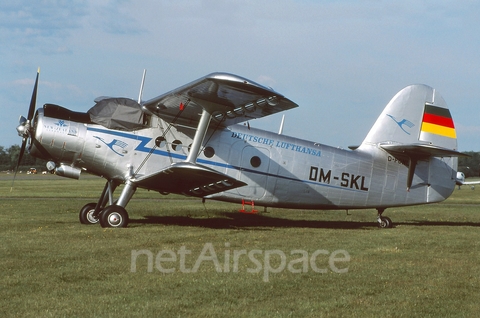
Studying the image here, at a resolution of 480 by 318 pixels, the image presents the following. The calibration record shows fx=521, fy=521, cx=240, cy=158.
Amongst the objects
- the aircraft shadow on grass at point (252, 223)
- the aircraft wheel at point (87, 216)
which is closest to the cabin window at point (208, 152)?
the aircraft shadow on grass at point (252, 223)

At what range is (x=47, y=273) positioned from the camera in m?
7.03

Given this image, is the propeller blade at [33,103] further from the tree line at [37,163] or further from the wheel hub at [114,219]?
the tree line at [37,163]

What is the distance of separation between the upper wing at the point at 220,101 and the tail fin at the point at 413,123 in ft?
15.7

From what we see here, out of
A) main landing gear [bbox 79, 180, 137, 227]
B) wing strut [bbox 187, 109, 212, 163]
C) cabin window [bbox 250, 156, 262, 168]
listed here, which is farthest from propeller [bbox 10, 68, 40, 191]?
cabin window [bbox 250, 156, 262, 168]

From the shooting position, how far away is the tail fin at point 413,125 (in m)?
15.2

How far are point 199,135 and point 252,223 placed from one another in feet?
12.9

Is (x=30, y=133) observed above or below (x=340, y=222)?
above

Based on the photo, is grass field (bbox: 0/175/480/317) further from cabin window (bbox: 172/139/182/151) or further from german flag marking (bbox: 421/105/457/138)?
german flag marking (bbox: 421/105/457/138)

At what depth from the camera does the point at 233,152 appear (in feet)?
43.9

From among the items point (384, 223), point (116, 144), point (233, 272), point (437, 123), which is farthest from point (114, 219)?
point (437, 123)

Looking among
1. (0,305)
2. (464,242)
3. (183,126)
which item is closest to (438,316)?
(0,305)

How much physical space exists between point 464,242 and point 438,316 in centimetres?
656

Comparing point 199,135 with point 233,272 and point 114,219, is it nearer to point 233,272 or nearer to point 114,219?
point 114,219

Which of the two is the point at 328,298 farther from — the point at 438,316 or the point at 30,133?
the point at 30,133
